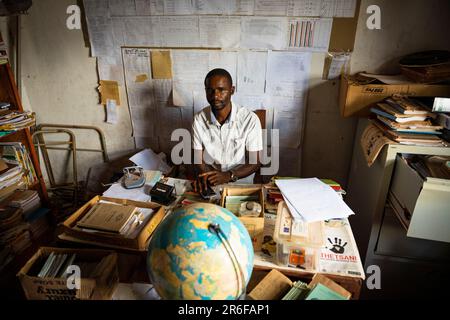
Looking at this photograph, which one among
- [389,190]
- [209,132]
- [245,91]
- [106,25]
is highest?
[106,25]

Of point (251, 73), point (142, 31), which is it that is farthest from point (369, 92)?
point (142, 31)

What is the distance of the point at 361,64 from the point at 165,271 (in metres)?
1.88

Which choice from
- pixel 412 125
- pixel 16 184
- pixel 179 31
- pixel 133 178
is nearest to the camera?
pixel 412 125

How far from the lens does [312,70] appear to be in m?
2.01

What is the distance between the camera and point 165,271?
75 centimetres

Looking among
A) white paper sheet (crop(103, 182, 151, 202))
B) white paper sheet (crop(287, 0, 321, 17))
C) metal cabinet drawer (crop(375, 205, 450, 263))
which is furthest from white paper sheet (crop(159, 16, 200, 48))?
metal cabinet drawer (crop(375, 205, 450, 263))

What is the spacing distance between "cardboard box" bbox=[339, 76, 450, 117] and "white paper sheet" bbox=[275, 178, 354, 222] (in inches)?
27.6

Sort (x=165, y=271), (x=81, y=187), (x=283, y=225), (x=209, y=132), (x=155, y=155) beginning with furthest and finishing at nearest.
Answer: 1. (x=81, y=187)
2. (x=155, y=155)
3. (x=209, y=132)
4. (x=283, y=225)
5. (x=165, y=271)

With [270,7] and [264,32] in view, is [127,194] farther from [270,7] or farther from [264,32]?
[270,7]

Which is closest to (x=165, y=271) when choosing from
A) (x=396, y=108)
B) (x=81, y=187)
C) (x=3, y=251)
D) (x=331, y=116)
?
(x=396, y=108)

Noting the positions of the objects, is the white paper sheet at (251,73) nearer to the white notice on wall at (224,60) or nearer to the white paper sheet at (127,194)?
the white notice on wall at (224,60)

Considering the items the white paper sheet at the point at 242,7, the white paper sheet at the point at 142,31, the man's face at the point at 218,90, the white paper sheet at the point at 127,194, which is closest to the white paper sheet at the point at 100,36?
the white paper sheet at the point at 142,31

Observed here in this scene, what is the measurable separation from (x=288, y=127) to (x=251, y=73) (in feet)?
1.62

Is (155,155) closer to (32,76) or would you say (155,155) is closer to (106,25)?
(106,25)
